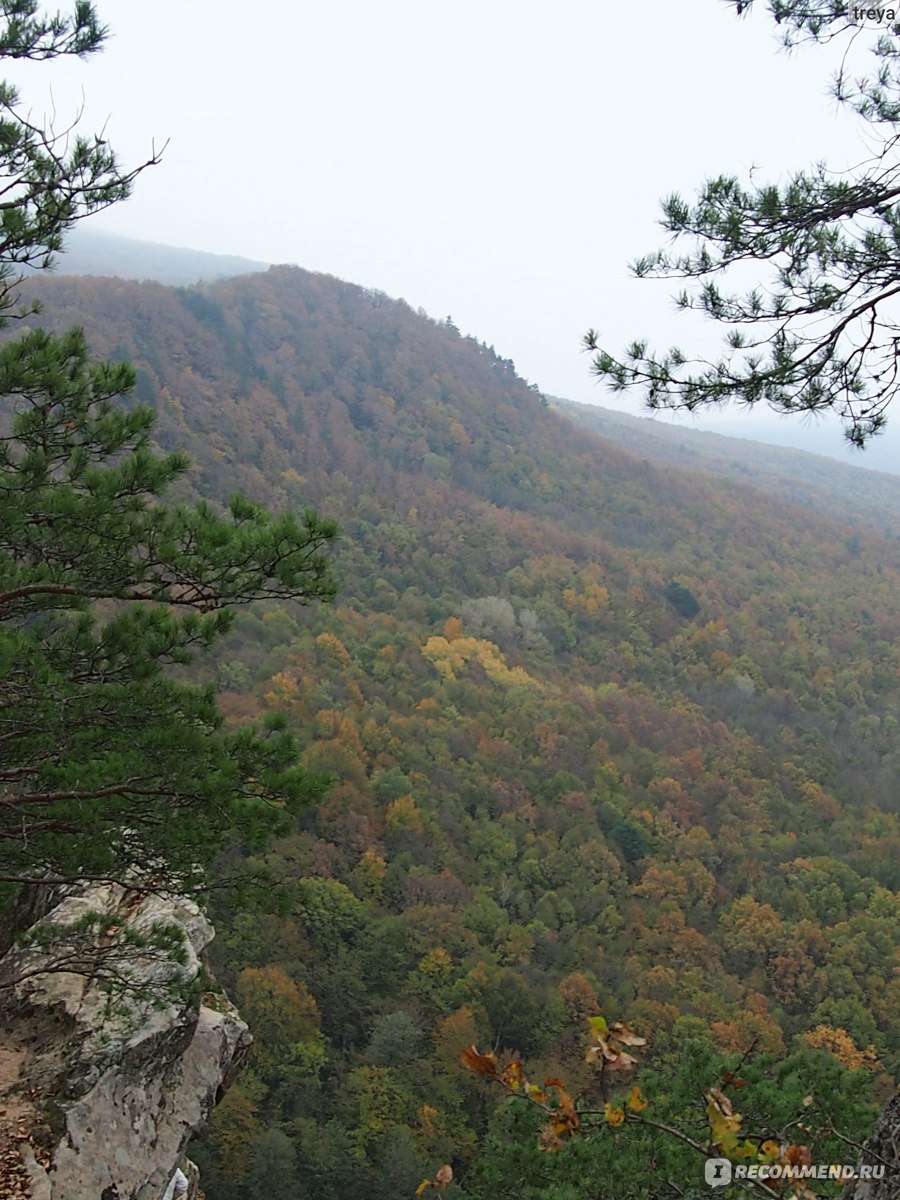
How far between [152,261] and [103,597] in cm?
16655

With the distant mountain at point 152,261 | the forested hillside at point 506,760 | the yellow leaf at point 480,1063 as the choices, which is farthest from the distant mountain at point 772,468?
the yellow leaf at point 480,1063

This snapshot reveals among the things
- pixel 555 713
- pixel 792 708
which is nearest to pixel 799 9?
pixel 555 713

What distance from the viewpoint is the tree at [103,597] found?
3.49 m

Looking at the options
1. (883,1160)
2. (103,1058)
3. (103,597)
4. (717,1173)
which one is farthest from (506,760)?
(883,1160)

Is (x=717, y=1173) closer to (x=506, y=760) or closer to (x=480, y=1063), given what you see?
(x=480, y=1063)

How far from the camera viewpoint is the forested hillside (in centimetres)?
1861

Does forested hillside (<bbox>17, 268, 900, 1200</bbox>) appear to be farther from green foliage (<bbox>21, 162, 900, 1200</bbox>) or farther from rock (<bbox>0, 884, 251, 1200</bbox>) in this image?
rock (<bbox>0, 884, 251, 1200</bbox>)

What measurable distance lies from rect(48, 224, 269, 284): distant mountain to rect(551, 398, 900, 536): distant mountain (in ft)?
187

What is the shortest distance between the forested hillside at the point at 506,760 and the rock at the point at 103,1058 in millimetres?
827

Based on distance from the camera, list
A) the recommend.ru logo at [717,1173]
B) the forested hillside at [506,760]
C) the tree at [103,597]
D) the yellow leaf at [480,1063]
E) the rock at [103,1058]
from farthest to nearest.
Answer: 1. the forested hillside at [506,760]
2. the rock at [103,1058]
3. the tree at [103,597]
4. the recommend.ru logo at [717,1173]
5. the yellow leaf at [480,1063]

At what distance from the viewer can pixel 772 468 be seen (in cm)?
12662

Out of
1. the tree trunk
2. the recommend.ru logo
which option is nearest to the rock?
the recommend.ru logo

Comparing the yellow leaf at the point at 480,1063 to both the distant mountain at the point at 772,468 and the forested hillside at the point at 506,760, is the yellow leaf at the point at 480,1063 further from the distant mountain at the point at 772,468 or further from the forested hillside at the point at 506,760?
the distant mountain at the point at 772,468

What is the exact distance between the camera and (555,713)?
36.0 meters
